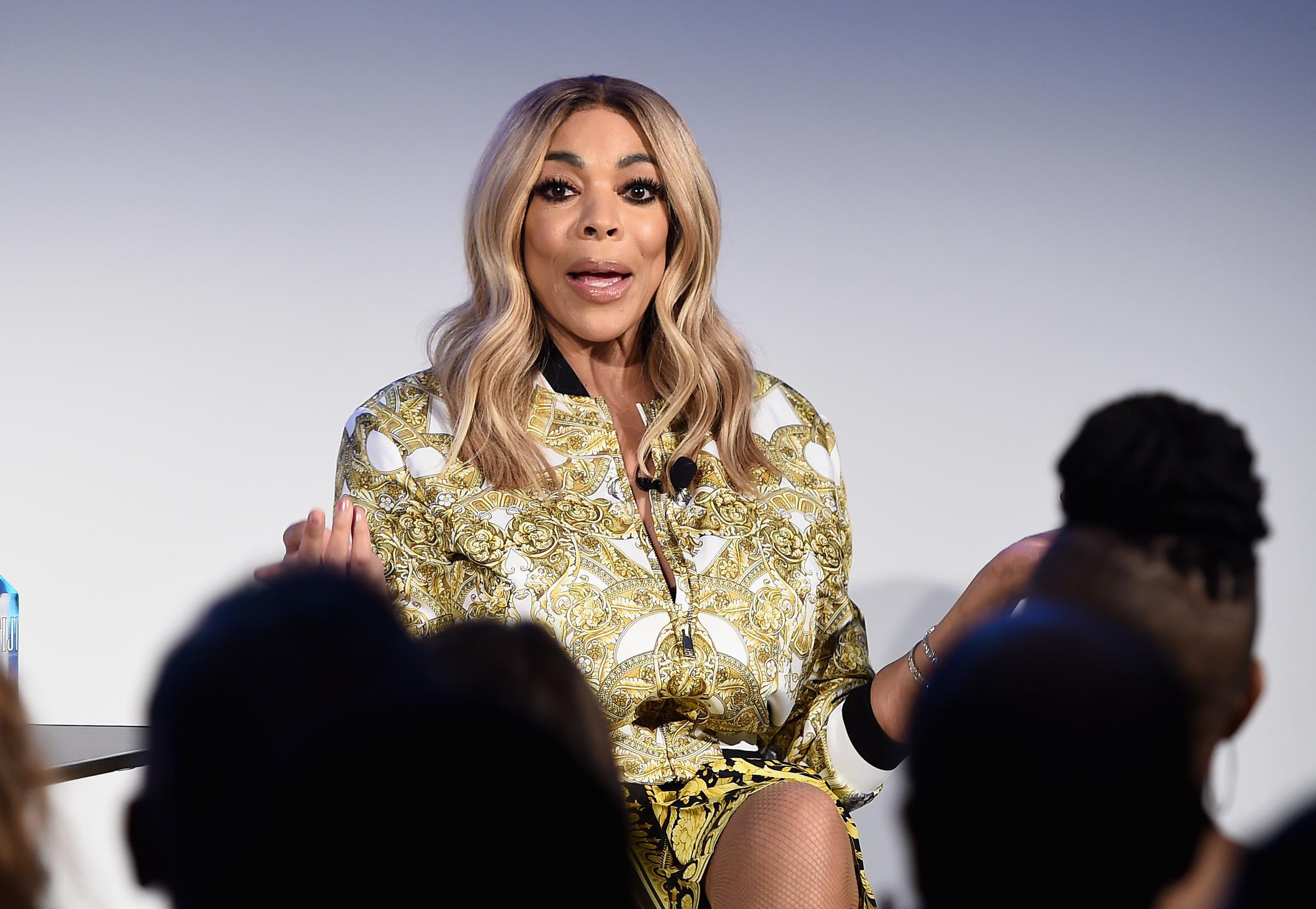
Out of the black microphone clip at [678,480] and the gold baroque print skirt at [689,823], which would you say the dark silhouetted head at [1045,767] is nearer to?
the gold baroque print skirt at [689,823]

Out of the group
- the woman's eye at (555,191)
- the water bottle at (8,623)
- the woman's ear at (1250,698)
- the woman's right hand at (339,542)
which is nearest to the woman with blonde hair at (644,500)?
the woman's eye at (555,191)

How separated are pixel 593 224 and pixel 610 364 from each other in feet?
0.68

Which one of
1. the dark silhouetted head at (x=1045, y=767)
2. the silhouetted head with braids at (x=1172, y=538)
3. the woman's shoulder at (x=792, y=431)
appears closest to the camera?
the dark silhouetted head at (x=1045, y=767)

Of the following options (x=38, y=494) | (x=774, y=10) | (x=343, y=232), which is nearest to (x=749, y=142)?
(x=774, y=10)

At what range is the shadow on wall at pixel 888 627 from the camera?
2473 mm

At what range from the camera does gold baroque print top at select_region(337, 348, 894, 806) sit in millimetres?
1553

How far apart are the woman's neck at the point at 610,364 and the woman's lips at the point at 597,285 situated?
76 mm

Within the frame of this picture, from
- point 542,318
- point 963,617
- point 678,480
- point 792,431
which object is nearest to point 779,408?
point 792,431

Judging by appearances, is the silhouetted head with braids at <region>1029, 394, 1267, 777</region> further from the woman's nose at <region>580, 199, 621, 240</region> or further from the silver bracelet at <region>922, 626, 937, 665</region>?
the woman's nose at <region>580, 199, 621, 240</region>

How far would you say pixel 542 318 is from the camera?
1794mm

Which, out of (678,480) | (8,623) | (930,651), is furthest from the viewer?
(8,623)

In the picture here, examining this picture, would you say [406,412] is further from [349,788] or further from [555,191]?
[349,788]

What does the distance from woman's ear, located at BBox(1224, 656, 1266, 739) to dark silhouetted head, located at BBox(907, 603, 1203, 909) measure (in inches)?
6.4

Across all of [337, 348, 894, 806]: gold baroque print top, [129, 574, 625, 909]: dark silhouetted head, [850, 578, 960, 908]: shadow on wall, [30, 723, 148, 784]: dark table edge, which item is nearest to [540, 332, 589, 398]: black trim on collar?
[337, 348, 894, 806]: gold baroque print top
